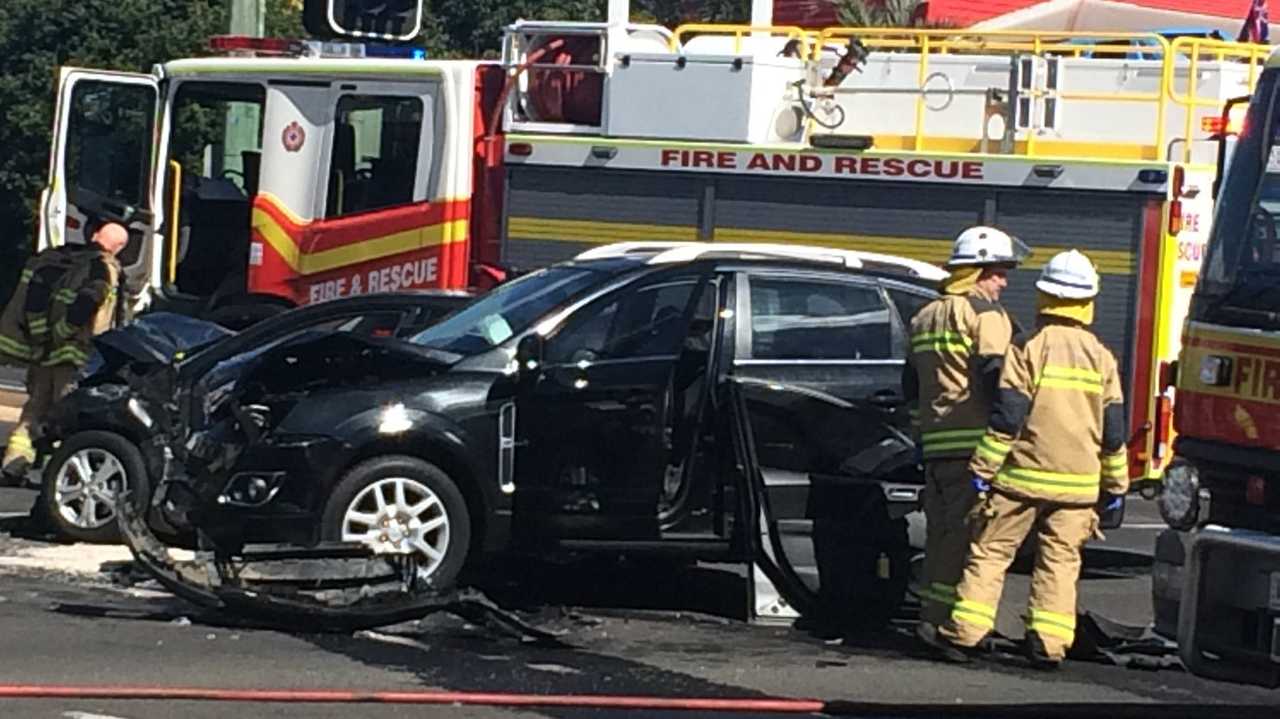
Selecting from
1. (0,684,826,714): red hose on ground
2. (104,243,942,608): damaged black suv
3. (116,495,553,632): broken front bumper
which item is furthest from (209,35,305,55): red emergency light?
(0,684,826,714): red hose on ground

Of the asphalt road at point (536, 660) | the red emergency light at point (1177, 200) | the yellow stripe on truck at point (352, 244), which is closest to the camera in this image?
the asphalt road at point (536, 660)

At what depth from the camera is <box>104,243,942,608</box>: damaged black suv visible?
9.68 metres

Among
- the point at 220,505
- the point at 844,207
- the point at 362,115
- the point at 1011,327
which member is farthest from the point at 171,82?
the point at 1011,327

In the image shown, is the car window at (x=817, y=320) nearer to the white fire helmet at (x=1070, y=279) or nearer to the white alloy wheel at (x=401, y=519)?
the white fire helmet at (x=1070, y=279)

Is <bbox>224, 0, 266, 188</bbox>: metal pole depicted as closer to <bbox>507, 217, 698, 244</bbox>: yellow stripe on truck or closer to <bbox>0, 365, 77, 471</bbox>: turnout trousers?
<bbox>507, 217, 698, 244</bbox>: yellow stripe on truck

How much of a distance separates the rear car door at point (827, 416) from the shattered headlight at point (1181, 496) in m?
2.40

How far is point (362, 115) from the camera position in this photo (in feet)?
46.8

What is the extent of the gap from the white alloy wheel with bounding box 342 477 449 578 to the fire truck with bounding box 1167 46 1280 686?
3.32 metres

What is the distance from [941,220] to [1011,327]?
3178mm

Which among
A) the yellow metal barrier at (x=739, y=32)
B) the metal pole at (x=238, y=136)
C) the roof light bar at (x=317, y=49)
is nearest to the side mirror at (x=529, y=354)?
the yellow metal barrier at (x=739, y=32)

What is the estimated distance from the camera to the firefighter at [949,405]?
920 cm

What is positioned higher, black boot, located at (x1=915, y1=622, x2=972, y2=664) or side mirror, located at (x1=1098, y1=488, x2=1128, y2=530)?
Result: side mirror, located at (x1=1098, y1=488, x2=1128, y2=530)

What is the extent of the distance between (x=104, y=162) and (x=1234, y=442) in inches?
377

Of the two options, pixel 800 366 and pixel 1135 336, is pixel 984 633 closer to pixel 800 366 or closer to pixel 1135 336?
pixel 800 366
